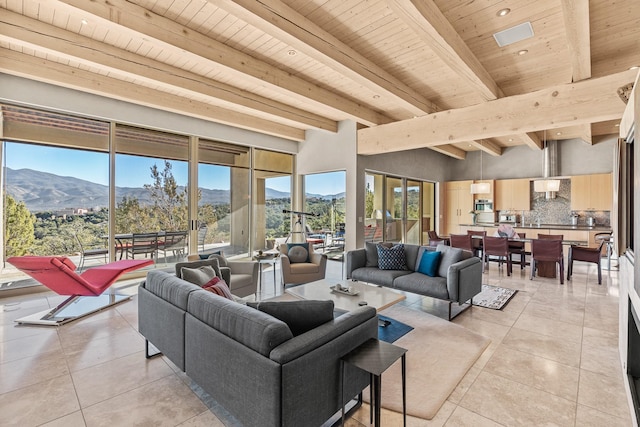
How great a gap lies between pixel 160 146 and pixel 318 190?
3.65 m

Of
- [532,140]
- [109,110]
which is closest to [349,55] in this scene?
[109,110]

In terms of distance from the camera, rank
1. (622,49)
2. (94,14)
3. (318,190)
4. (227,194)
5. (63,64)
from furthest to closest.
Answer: (318,190)
(227,194)
(63,64)
(622,49)
(94,14)

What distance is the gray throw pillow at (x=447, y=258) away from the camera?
407 cm

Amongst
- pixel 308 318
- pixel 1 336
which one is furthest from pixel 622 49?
pixel 1 336

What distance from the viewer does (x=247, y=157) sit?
23.6ft

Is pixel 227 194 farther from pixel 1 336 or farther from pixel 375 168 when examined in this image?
pixel 1 336

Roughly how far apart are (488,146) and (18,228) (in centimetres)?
1018

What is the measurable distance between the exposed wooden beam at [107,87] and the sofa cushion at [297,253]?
2.75 meters

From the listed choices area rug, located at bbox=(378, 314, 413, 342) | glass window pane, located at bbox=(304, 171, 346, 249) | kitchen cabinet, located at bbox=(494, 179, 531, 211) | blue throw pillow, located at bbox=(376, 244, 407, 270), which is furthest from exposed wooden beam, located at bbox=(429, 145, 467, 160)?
area rug, located at bbox=(378, 314, 413, 342)

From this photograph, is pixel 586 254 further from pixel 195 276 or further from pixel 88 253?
pixel 88 253

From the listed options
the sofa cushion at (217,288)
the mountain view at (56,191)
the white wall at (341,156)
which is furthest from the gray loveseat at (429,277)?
the mountain view at (56,191)

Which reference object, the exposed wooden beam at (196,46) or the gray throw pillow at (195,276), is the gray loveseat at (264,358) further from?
the exposed wooden beam at (196,46)

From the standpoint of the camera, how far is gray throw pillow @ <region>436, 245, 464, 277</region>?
13.3 ft

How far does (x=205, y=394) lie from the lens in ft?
7.39
